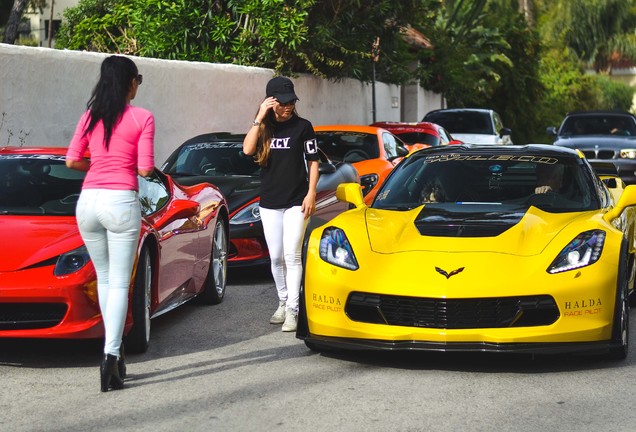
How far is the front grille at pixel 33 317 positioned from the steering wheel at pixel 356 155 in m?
8.40

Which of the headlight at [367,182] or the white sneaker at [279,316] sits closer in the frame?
the white sneaker at [279,316]

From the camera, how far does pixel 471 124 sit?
28281 mm

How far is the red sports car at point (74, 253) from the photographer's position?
6.88 m

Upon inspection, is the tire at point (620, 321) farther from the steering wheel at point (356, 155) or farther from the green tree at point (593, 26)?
the green tree at point (593, 26)

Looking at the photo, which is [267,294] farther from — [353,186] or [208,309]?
[353,186]

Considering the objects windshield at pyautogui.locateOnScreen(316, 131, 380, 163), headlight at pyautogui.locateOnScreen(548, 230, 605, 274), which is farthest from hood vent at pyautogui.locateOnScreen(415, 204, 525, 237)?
windshield at pyautogui.locateOnScreen(316, 131, 380, 163)

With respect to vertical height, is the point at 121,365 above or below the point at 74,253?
below

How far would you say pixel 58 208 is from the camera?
25.6ft

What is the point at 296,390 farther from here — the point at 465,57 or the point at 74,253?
the point at 465,57

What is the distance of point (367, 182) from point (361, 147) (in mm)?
2063

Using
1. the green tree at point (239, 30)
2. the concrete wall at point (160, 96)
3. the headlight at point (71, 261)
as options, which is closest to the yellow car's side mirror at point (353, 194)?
the headlight at point (71, 261)

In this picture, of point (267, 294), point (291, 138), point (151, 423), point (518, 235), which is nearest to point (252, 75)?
point (267, 294)

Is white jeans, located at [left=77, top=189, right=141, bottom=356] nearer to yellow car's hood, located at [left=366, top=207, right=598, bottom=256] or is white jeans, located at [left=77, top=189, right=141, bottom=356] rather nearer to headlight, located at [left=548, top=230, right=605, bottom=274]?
yellow car's hood, located at [left=366, top=207, right=598, bottom=256]

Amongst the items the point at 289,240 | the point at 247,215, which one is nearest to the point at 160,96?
the point at 247,215
